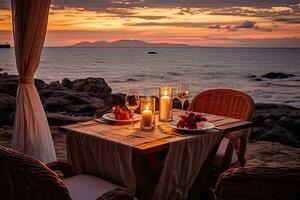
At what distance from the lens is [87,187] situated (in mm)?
2154

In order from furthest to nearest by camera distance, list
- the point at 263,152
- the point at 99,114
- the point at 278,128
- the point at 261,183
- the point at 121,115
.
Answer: the point at 99,114, the point at 278,128, the point at 263,152, the point at 121,115, the point at 261,183

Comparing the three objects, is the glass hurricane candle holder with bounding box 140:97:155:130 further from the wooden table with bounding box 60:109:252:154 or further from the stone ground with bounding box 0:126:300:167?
the stone ground with bounding box 0:126:300:167

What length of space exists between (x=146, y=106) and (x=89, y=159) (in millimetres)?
473

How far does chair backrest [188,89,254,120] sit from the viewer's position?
3.18 meters

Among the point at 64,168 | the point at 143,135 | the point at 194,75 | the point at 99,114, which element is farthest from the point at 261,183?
the point at 194,75

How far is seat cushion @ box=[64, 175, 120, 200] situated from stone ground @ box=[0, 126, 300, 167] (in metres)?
1.87

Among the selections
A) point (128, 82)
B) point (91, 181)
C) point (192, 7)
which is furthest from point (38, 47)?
point (192, 7)

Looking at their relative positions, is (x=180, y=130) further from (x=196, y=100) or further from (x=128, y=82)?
(x=128, y=82)

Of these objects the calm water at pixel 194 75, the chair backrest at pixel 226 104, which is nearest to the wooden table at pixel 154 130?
the chair backrest at pixel 226 104

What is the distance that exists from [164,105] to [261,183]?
1506 mm

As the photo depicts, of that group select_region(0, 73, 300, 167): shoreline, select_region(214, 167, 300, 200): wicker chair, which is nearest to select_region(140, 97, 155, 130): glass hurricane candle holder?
select_region(214, 167, 300, 200): wicker chair

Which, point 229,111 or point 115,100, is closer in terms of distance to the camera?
point 229,111

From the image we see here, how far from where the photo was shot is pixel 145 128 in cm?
241

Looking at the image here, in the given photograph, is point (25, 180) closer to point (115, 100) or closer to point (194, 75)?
point (115, 100)
